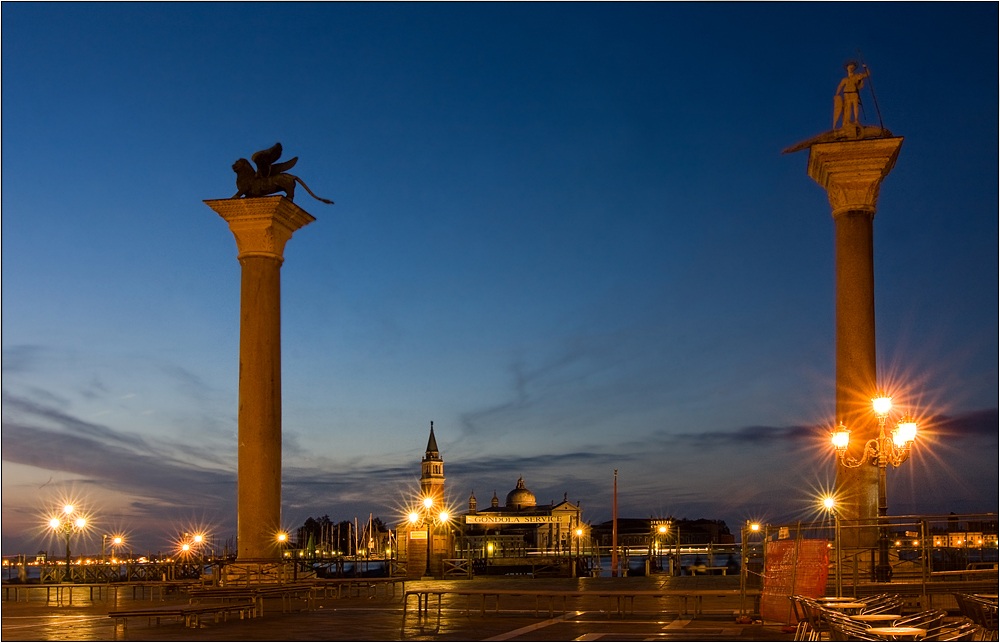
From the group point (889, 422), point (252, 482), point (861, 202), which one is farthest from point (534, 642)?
point (861, 202)

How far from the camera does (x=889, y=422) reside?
1698 centimetres

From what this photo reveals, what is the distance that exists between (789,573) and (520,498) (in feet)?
521

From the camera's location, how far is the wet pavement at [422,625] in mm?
14750

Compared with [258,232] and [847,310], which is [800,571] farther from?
[258,232]

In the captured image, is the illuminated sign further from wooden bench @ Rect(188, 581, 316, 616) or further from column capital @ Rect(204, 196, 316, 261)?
column capital @ Rect(204, 196, 316, 261)

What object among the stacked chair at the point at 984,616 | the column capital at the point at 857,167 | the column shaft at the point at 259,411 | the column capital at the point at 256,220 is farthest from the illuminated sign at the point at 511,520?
the stacked chair at the point at 984,616

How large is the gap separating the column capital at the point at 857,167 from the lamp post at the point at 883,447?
3.83 meters

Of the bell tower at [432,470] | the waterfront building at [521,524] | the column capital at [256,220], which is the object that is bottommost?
the waterfront building at [521,524]

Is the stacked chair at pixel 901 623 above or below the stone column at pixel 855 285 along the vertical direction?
below

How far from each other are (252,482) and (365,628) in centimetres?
490

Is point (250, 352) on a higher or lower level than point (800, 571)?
higher

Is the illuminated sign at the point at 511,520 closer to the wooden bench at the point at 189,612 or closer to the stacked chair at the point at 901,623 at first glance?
the wooden bench at the point at 189,612

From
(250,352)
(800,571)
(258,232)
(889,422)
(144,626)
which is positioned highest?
(258,232)

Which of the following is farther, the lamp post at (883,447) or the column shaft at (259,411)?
the column shaft at (259,411)
